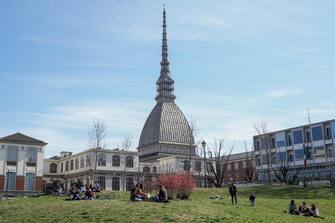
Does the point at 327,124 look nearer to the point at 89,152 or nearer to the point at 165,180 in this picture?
the point at 89,152

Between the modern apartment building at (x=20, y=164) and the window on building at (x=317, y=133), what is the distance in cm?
5692

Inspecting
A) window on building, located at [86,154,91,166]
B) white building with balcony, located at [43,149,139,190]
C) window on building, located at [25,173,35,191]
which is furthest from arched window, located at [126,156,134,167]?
window on building, located at [25,173,35,191]

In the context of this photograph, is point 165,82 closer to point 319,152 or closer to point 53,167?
point 53,167

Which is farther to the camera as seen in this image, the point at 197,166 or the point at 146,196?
the point at 197,166

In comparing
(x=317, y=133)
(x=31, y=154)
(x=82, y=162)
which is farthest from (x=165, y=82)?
(x=31, y=154)

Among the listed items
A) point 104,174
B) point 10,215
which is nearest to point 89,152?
point 104,174

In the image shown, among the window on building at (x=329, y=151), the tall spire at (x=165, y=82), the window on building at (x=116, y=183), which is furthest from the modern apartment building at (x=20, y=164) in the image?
the tall spire at (x=165, y=82)

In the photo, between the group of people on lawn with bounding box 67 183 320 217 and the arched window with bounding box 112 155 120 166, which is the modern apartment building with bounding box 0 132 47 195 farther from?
the group of people on lawn with bounding box 67 183 320 217

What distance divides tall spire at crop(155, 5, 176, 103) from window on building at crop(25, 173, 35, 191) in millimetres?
89110

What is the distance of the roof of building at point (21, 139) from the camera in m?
90.6

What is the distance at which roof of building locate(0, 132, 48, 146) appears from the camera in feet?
297

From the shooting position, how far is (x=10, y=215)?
3086 cm

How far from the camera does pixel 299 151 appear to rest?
329 ft

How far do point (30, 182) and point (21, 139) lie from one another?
29.1 ft
